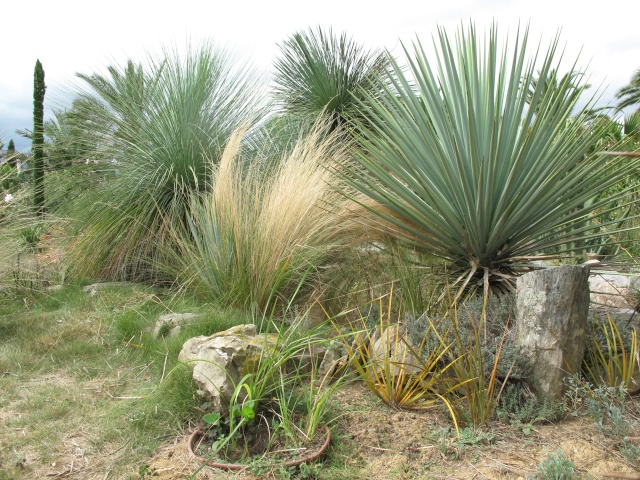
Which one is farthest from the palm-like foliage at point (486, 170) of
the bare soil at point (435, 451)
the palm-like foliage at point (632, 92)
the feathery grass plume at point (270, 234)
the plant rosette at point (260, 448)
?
the palm-like foliage at point (632, 92)

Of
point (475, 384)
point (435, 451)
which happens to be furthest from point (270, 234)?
point (435, 451)

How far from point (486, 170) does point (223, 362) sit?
2105 mm

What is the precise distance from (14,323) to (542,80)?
4.34 meters

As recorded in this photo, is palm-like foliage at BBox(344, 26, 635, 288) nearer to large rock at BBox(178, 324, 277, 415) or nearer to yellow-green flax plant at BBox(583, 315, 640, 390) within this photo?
yellow-green flax plant at BBox(583, 315, 640, 390)

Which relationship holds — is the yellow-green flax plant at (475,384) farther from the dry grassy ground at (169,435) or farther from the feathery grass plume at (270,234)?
the feathery grass plume at (270,234)

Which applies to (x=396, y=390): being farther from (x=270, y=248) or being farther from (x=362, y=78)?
(x=362, y=78)

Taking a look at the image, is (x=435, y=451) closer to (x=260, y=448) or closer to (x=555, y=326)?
(x=260, y=448)

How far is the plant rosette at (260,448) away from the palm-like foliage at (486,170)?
1.62 m

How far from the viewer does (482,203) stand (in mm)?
3422

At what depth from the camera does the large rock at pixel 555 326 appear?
2.79m

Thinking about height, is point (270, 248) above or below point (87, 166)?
below

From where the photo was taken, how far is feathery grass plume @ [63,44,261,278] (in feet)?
17.2

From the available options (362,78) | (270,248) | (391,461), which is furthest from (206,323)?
(362,78)

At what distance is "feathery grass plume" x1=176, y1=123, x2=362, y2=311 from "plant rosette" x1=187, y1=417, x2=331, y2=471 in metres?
1.36
